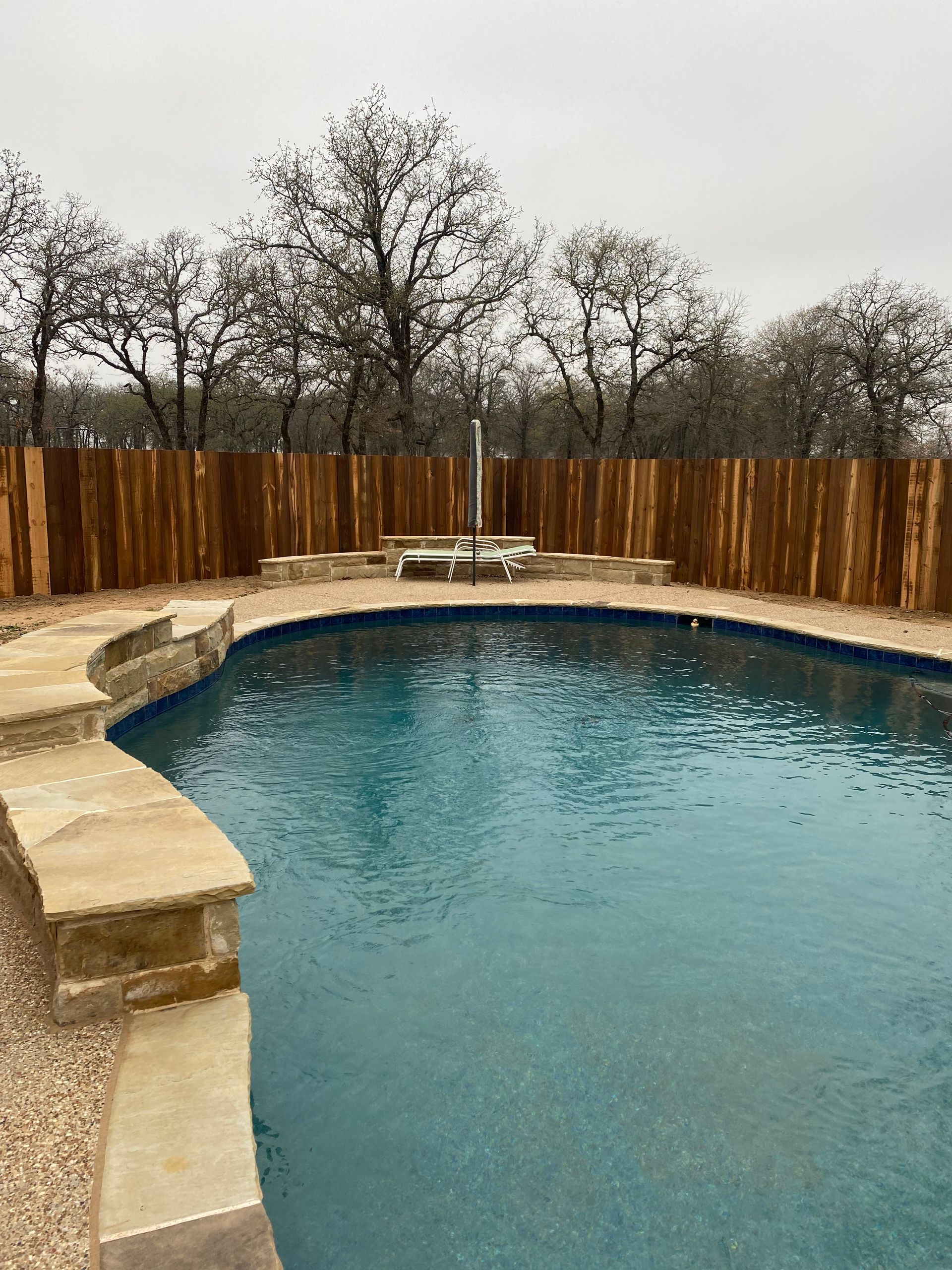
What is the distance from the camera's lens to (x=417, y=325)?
828 inches

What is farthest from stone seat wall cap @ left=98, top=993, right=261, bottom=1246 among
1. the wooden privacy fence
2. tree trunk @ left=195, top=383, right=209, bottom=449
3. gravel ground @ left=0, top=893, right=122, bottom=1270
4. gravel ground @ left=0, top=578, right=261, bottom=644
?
tree trunk @ left=195, top=383, right=209, bottom=449

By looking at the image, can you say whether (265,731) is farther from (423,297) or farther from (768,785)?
(423,297)

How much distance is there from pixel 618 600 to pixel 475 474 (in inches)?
93.7

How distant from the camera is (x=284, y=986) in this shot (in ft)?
8.32

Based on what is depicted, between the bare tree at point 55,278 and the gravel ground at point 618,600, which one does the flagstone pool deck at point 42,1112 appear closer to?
the gravel ground at point 618,600

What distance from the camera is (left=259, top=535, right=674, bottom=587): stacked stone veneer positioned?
10844 mm

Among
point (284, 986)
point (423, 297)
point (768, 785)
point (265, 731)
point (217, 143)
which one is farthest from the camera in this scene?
point (423, 297)

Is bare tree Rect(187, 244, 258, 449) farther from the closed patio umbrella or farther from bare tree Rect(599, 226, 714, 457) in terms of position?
the closed patio umbrella

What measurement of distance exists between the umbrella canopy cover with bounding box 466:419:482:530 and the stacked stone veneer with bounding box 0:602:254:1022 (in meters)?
6.80

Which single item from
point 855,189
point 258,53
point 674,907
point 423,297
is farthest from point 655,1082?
point 855,189

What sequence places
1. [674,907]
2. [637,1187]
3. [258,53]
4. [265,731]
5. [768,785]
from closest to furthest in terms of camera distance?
[637,1187] < [674,907] < [768,785] < [265,731] < [258,53]

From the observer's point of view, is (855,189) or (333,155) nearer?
(333,155)

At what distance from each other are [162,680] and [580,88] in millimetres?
12168

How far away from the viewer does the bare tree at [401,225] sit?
18297mm
